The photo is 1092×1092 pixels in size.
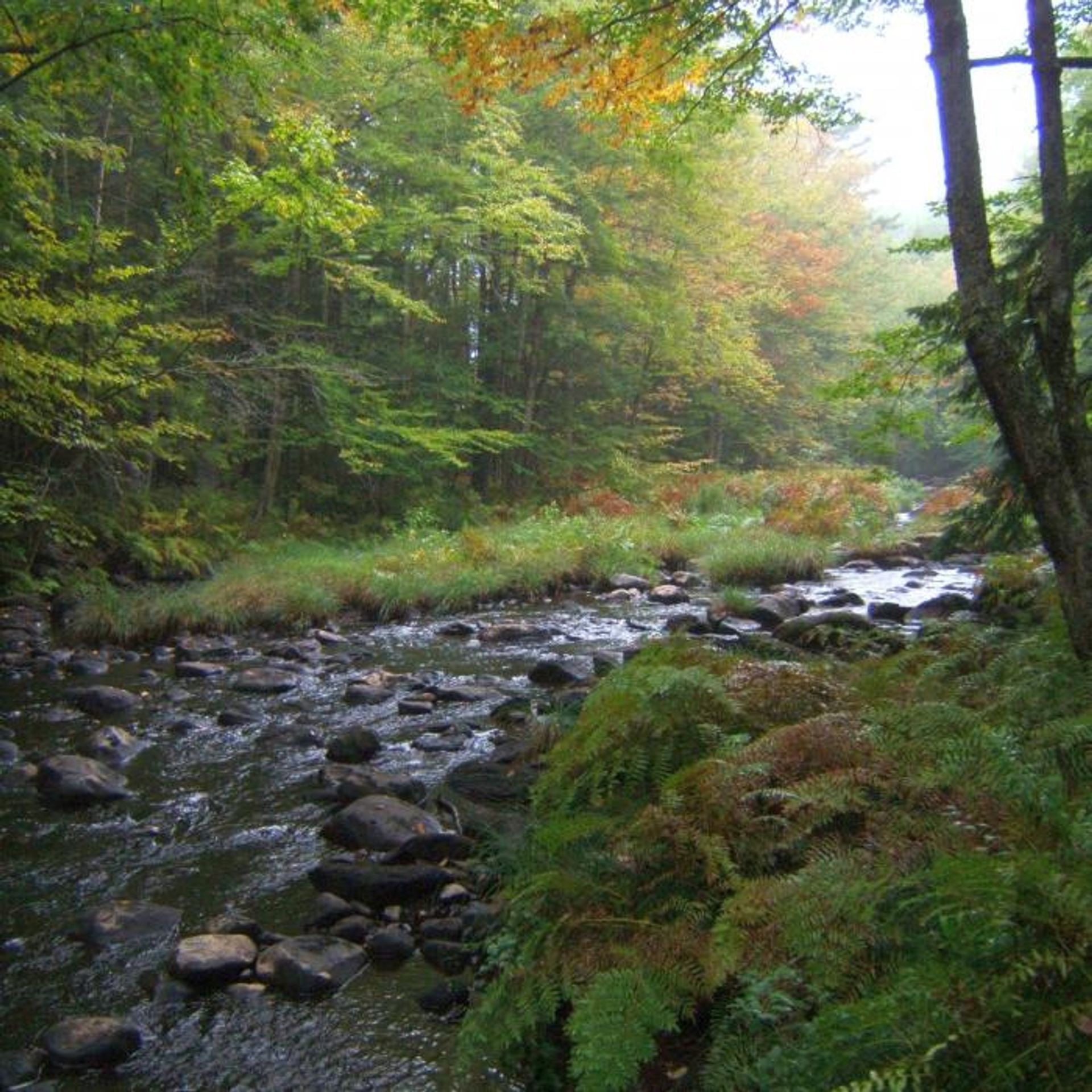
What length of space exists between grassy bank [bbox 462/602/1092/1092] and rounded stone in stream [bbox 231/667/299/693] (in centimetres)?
518

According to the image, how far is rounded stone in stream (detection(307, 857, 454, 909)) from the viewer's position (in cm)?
463

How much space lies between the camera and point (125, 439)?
41.9 ft

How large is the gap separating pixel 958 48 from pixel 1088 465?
2470mm

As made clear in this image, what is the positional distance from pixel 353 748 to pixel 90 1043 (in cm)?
360

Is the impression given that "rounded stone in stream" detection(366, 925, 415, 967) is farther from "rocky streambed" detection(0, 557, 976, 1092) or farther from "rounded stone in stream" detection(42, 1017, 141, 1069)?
"rounded stone in stream" detection(42, 1017, 141, 1069)

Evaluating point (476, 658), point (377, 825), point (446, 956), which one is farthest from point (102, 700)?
point (446, 956)

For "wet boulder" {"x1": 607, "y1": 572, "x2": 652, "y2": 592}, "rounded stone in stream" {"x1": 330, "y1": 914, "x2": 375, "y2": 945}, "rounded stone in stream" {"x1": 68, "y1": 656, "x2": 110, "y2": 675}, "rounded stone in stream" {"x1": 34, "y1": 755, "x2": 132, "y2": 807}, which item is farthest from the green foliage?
"wet boulder" {"x1": 607, "y1": 572, "x2": 652, "y2": 592}

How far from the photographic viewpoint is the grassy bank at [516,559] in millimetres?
11895

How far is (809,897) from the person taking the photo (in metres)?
2.81

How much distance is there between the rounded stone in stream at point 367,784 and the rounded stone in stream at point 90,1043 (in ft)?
7.81

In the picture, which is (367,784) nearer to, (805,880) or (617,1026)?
(617,1026)

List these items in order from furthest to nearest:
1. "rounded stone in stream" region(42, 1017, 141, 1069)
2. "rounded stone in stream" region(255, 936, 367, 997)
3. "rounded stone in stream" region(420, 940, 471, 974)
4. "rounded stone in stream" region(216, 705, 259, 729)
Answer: "rounded stone in stream" region(216, 705, 259, 729), "rounded stone in stream" region(420, 940, 471, 974), "rounded stone in stream" region(255, 936, 367, 997), "rounded stone in stream" region(42, 1017, 141, 1069)

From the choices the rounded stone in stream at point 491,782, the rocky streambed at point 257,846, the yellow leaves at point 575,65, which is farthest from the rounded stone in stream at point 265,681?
the yellow leaves at point 575,65

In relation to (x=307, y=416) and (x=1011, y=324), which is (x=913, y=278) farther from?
(x=1011, y=324)
